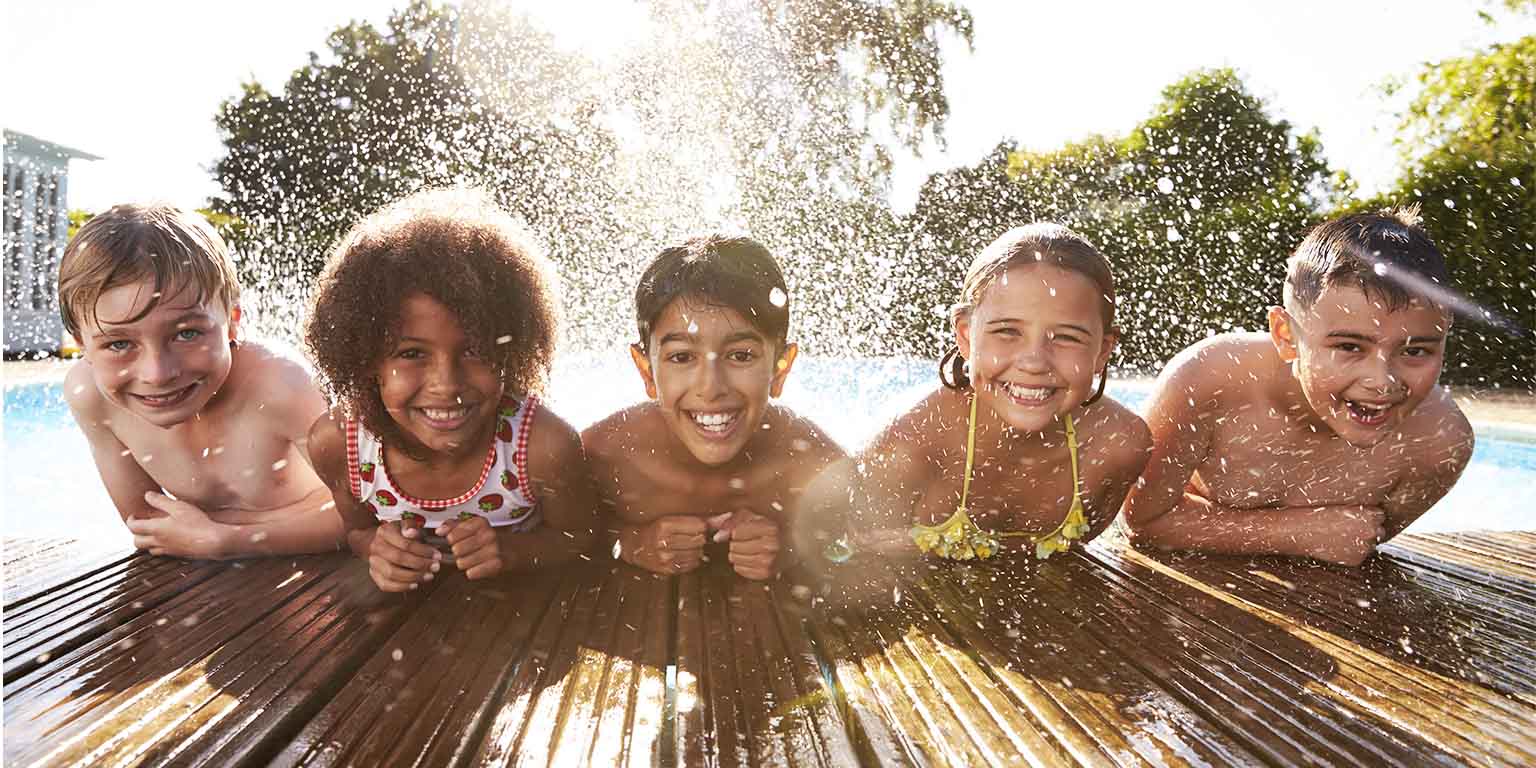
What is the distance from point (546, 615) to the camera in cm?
199

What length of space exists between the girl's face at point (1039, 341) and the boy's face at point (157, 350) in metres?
1.98

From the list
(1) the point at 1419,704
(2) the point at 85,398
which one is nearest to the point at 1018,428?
(1) the point at 1419,704

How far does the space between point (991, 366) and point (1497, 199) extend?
10.5 m

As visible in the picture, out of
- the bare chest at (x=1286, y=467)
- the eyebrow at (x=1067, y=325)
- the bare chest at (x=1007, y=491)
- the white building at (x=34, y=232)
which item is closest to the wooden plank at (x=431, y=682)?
the bare chest at (x=1007, y=491)

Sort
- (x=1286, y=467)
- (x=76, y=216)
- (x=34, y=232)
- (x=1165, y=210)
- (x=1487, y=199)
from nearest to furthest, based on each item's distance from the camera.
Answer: (x=1286, y=467) < (x=1487, y=199) < (x=1165, y=210) < (x=34, y=232) < (x=76, y=216)

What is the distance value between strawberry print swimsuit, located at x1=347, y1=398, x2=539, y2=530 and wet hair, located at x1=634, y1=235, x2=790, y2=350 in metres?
0.39

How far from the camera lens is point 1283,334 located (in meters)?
2.75

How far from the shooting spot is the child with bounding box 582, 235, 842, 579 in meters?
2.32

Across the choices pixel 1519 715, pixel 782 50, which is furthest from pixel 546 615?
pixel 782 50

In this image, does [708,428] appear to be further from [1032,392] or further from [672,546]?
[1032,392]

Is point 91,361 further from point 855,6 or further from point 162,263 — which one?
point 855,6

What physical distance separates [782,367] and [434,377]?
849 mm

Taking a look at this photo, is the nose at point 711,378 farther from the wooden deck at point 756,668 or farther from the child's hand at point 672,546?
the wooden deck at point 756,668

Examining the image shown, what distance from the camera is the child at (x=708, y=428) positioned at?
7.61ft
